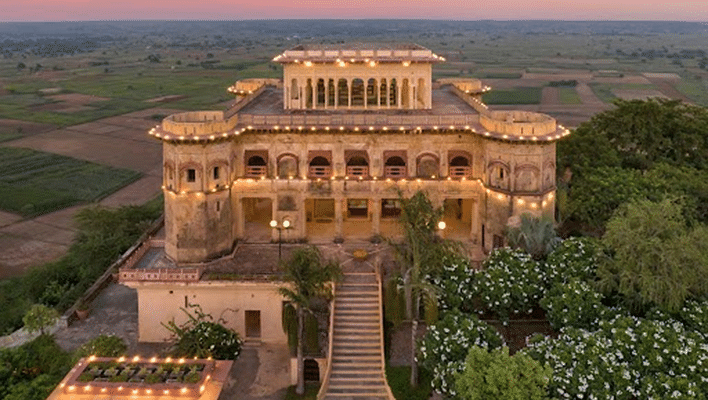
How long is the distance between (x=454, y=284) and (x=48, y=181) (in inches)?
2767

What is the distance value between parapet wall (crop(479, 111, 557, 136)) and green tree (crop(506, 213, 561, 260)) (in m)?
5.61

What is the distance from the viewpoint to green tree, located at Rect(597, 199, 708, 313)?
30625 mm

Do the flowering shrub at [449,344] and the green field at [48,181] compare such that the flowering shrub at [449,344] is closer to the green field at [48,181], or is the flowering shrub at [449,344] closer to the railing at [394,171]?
the railing at [394,171]

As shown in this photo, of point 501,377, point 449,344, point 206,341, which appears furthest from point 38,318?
point 501,377

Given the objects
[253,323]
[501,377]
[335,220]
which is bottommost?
[253,323]

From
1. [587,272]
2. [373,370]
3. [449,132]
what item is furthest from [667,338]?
[449,132]

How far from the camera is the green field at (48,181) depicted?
77812 mm

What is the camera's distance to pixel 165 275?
37.9 meters

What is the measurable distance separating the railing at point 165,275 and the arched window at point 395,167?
542 inches

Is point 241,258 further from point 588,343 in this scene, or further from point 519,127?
point 588,343

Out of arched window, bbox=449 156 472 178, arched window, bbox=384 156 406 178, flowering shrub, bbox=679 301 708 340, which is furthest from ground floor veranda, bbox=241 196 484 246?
flowering shrub, bbox=679 301 708 340

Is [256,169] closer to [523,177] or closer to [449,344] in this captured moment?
[523,177]

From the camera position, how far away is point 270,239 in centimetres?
4525

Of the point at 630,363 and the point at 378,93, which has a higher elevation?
the point at 378,93
